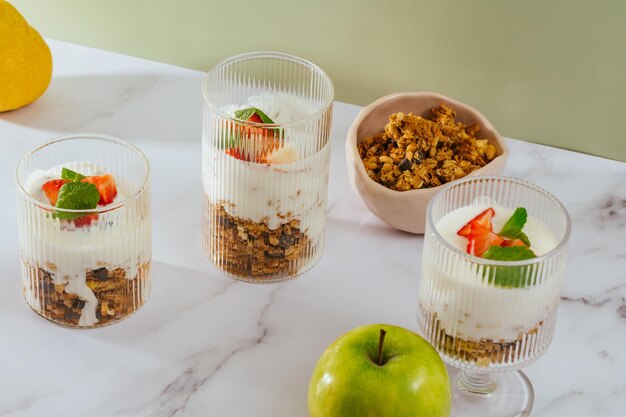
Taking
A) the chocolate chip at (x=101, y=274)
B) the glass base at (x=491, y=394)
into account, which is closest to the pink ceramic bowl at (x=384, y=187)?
the glass base at (x=491, y=394)

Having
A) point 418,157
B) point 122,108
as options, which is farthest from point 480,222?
point 122,108

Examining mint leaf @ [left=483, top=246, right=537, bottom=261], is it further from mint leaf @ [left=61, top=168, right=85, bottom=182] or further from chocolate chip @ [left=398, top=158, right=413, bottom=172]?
mint leaf @ [left=61, top=168, right=85, bottom=182]

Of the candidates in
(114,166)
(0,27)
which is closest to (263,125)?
(114,166)

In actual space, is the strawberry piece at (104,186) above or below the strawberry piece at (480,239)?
below

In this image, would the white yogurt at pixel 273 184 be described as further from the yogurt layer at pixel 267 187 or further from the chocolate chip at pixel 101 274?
the chocolate chip at pixel 101 274

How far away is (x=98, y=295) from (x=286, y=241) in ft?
0.78

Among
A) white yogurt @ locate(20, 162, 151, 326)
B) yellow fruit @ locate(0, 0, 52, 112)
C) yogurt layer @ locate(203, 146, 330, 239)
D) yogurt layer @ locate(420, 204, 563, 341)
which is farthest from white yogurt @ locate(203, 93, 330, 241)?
yellow fruit @ locate(0, 0, 52, 112)

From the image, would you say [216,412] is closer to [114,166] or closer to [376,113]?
[114,166]

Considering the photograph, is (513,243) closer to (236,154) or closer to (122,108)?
(236,154)

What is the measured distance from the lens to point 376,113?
1.46 m

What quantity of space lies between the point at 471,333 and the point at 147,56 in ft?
2.74

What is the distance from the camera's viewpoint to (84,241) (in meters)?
1.19

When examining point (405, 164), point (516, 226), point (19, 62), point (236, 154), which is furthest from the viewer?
point (19, 62)

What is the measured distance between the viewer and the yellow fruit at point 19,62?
151cm
